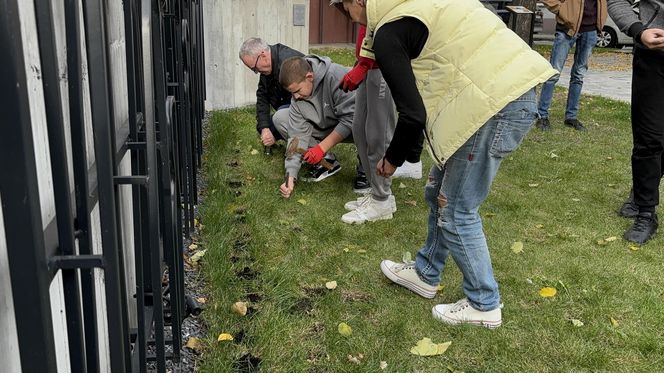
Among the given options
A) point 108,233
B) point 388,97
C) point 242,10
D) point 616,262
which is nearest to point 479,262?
point 616,262

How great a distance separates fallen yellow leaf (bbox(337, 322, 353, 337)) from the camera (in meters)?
2.70


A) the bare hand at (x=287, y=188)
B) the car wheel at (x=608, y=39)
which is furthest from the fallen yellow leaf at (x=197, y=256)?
the car wheel at (x=608, y=39)

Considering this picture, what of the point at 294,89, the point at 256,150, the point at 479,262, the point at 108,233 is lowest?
the point at 256,150

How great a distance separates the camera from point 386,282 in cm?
320

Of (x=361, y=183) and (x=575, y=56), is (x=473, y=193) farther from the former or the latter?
(x=575, y=56)

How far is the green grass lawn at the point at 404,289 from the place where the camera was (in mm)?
2562

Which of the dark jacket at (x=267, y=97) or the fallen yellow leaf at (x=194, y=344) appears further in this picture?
the dark jacket at (x=267, y=97)

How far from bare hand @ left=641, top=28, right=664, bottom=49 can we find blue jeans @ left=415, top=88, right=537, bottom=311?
4.35 feet

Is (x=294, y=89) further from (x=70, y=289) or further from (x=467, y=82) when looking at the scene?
(x=70, y=289)

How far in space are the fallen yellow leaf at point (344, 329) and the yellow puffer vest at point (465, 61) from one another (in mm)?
847

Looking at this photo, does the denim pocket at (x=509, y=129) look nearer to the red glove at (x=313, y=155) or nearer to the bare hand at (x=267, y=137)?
the red glove at (x=313, y=155)

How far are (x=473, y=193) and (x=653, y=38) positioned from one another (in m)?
1.59

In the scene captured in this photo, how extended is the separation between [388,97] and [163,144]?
2.01 meters

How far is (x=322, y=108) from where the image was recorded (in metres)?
4.50
